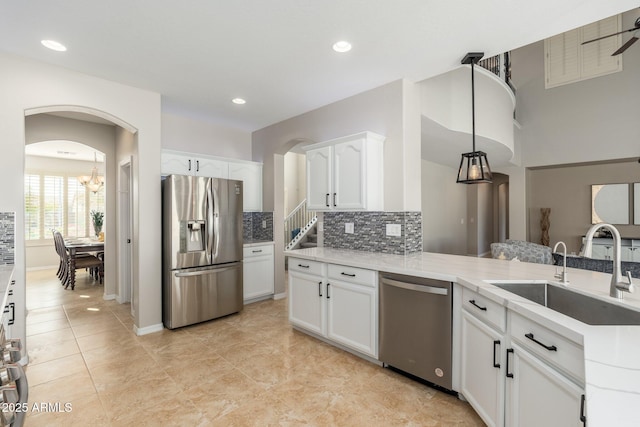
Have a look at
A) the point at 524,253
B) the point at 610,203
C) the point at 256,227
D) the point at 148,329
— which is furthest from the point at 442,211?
the point at 148,329

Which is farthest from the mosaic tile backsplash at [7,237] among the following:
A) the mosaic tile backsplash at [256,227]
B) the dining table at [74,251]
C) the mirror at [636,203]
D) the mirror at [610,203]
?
the mirror at [636,203]

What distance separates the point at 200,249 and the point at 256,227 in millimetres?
1507

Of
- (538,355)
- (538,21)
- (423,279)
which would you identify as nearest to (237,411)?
(423,279)

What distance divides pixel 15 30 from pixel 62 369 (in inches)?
111

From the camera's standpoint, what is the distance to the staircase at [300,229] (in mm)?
6910

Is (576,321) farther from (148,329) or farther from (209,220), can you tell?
(148,329)

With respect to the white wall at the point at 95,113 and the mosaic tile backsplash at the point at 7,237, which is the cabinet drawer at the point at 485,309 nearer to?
the white wall at the point at 95,113

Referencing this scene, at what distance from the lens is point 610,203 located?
20.8ft

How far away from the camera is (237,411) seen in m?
2.10

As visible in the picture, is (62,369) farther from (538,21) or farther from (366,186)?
(538,21)

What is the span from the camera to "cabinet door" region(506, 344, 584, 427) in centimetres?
123

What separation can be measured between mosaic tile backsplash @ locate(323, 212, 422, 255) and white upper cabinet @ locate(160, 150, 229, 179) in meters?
1.87

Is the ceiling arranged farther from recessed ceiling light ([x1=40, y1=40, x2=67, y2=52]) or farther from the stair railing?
the stair railing

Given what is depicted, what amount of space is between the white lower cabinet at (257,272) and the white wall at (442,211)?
361 centimetres
